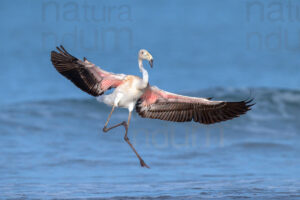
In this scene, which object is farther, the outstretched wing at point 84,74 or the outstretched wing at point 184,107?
the outstretched wing at point 184,107

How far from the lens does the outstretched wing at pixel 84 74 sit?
42.0ft

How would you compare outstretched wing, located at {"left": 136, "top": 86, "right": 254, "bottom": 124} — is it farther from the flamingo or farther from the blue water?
the blue water

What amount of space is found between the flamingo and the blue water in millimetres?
1788

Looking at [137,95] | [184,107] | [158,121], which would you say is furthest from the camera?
[158,121]

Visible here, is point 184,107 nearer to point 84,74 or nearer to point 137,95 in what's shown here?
point 137,95

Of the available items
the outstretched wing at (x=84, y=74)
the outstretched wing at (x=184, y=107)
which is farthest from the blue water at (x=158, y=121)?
the outstretched wing at (x=84, y=74)

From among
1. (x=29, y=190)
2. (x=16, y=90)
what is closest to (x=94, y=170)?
(x=29, y=190)

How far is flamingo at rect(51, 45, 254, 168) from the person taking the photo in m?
12.8

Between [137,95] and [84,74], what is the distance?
117 centimetres

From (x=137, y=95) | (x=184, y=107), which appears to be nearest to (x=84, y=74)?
(x=137, y=95)

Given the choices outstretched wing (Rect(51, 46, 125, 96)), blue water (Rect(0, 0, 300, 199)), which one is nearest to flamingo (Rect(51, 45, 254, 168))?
outstretched wing (Rect(51, 46, 125, 96))

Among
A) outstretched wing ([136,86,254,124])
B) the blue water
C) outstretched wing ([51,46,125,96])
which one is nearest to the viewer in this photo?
outstretched wing ([51,46,125,96])

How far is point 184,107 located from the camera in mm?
13516

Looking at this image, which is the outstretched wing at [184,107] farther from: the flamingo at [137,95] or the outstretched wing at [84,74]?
the outstretched wing at [84,74]
